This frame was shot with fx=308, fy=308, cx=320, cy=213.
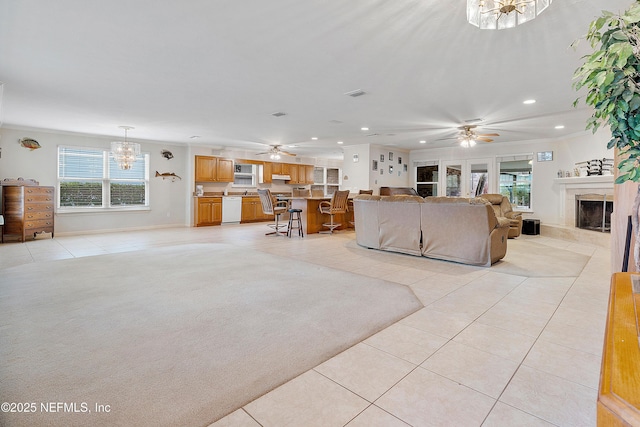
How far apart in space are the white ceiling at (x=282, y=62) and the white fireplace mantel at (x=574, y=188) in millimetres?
1221

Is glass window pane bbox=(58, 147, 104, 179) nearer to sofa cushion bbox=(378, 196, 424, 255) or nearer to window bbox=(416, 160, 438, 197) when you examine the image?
sofa cushion bbox=(378, 196, 424, 255)

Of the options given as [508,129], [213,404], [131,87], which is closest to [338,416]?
[213,404]

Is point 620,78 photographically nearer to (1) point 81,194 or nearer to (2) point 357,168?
(2) point 357,168

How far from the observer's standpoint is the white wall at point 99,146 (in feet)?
21.5

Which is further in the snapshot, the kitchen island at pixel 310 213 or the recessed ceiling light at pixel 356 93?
the kitchen island at pixel 310 213

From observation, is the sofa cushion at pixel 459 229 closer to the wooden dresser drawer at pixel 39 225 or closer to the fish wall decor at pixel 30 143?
the wooden dresser drawer at pixel 39 225

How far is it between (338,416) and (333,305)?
4.48 ft

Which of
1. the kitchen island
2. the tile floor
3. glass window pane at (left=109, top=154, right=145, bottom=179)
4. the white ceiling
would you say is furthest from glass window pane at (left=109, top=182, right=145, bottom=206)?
the tile floor

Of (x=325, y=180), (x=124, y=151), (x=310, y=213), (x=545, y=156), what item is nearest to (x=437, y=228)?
(x=310, y=213)

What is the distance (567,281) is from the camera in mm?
3514

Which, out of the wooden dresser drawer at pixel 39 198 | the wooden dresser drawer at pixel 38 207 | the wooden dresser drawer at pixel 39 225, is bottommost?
the wooden dresser drawer at pixel 39 225

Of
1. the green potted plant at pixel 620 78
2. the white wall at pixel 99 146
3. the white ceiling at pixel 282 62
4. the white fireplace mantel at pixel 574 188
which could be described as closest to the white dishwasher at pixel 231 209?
the white wall at pixel 99 146

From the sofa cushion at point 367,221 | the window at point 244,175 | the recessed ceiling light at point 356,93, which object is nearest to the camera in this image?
the recessed ceiling light at point 356,93

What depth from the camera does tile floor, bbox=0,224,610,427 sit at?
4.58ft
